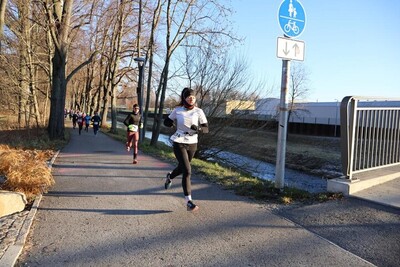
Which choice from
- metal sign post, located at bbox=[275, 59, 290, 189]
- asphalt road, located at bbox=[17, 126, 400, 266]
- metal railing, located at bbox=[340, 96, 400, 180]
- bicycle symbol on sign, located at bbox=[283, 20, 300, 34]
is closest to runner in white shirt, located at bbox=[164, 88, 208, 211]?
asphalt road, located at bbox=[17, 126, 400, 266]

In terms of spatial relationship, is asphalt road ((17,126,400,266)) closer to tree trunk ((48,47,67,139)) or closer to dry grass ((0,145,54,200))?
dry grass ((0,145,54,200))

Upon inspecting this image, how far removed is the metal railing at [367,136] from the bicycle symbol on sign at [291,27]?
1.53 metres

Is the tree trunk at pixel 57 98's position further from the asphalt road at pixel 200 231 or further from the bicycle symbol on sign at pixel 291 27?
the bicycle symbol on sign at pixel 291 27

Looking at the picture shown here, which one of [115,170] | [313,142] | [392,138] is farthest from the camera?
[313,142]

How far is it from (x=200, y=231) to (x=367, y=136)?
4179 mm

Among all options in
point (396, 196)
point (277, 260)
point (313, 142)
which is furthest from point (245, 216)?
point (313, 142)

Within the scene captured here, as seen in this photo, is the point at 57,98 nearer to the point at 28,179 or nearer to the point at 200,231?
the point at 28,179

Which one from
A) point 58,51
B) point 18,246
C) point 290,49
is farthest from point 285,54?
point 58,51

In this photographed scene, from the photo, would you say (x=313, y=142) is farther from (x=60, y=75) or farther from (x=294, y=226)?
(x=294, y=226)

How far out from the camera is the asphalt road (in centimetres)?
420

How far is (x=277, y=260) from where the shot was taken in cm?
417

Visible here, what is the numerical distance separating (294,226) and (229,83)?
12.9 metres

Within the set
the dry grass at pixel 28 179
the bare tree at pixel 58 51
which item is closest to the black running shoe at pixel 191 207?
the dry grass at pixel 28 179

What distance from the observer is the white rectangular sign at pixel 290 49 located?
22.1 ft
